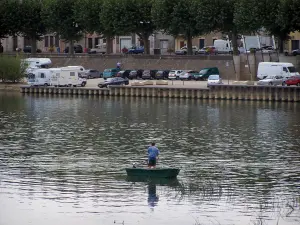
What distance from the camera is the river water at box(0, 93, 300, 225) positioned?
167 ft

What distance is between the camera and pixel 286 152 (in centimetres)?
7162

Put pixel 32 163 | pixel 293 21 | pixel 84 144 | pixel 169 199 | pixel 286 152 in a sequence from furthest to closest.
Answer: pixel 293 21, pixel 84 144, pixel 286 152, pixel 32 163, pixel 169 199

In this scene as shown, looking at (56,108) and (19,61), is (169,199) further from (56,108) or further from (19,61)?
(19,61)

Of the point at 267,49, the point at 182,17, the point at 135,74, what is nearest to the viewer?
the point at 135,74

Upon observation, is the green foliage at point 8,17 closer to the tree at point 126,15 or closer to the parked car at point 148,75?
the tree at point 126,15

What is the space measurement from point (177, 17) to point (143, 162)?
69.7m

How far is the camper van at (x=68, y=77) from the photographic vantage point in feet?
418

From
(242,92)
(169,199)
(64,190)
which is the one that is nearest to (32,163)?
(64,190)

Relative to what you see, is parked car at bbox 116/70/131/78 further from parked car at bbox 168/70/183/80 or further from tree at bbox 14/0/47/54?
tree at bbox 14/0/47/54

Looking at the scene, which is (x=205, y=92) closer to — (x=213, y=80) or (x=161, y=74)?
(x=213, y=80)

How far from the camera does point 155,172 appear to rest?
2314 inches

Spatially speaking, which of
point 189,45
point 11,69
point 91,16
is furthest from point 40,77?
point 189,45

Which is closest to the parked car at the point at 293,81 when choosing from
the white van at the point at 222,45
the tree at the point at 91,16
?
the white van at the point at 222,45

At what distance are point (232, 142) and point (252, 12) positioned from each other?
49153mm
